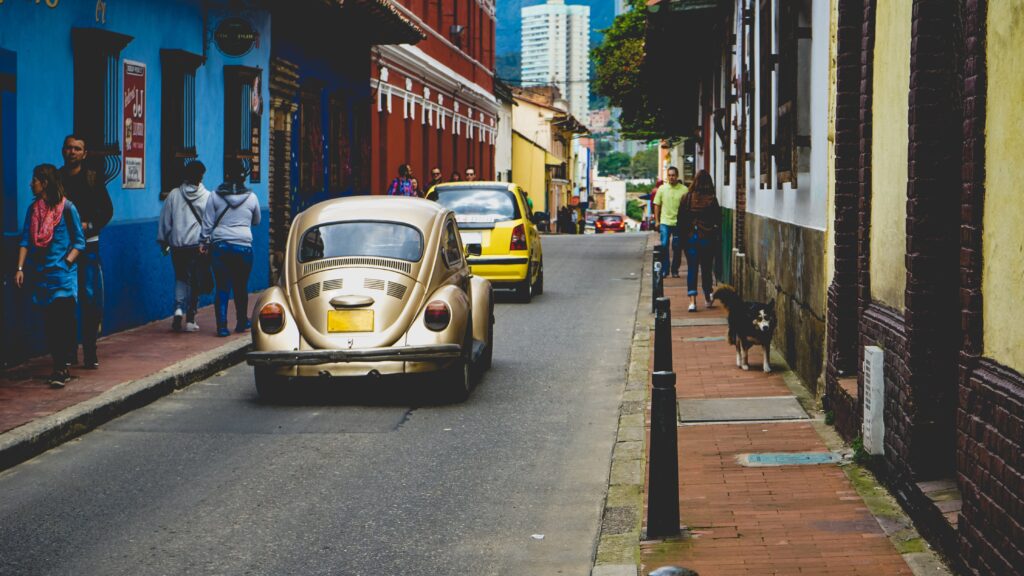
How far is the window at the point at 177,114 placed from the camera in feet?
55.3

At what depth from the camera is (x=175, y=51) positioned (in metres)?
16.9

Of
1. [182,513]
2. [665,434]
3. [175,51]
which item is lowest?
[182,513]

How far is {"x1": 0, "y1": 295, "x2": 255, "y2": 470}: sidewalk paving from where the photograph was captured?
29.8ft

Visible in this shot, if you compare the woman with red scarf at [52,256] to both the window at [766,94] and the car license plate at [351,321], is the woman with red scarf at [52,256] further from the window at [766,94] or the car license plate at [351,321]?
the window at [766,94]

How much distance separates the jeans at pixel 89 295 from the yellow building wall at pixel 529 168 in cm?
5119

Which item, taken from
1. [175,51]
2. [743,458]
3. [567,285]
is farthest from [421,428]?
[567,285]

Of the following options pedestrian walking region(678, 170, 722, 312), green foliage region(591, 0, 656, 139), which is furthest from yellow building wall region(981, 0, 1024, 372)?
green foliage region(591, 0, 656, 139)

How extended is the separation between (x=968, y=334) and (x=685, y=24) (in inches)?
690

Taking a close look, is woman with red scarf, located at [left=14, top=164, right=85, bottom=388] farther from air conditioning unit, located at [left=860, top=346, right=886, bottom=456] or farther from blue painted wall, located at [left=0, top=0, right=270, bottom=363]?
air conditioning unit, located at [left=860, top=346, right=886, bottom=456]

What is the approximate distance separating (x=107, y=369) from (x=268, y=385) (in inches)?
72.2

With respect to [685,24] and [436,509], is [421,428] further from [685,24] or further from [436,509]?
[685,24]

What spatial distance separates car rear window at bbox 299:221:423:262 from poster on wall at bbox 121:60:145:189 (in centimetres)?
490

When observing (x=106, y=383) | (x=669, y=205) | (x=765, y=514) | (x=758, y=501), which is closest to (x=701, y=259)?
(x=669, y=205)

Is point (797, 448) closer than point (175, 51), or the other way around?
point (797, 448)
